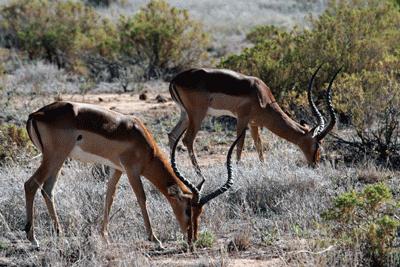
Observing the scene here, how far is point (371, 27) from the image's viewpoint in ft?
47.8

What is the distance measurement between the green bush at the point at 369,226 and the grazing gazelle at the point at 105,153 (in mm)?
1057

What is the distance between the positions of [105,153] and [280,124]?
3874mm

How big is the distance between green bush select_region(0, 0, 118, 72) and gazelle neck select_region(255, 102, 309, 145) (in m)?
8.06

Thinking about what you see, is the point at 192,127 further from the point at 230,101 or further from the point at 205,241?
the point at 205,241

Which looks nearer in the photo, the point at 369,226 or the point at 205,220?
the point at 369,226

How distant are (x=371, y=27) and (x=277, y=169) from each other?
6.29m

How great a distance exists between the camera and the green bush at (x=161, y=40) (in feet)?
58.4

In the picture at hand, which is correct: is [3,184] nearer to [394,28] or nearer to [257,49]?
[257,49]

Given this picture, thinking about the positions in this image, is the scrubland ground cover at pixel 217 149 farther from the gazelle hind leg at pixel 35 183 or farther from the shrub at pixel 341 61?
the gazelle hind leg at pixel 35 183

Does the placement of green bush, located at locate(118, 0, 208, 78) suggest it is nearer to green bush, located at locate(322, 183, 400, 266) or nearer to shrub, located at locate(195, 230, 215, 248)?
shrub, located at locate(195, 230, 215, 248)

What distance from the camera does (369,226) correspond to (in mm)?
6363

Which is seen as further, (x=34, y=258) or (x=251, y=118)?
(x=251, y=118)

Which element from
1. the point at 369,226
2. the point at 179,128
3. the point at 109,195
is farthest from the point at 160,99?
the point at 369,226

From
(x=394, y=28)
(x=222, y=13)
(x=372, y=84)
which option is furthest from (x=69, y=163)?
(x=222, y=13)
